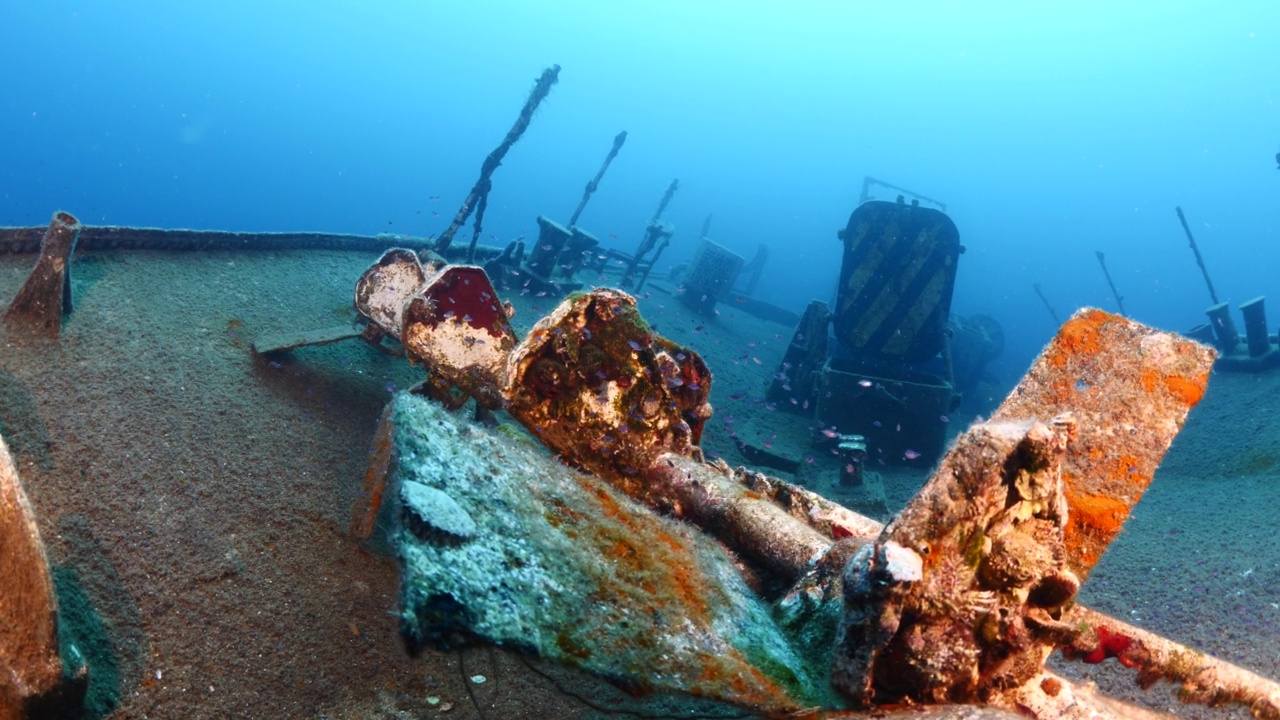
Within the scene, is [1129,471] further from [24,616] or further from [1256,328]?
[1256,328]

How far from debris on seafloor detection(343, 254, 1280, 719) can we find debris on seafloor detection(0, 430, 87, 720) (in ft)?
3.59

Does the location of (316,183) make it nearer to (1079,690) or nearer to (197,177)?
(197,177)

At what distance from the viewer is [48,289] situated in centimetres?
466

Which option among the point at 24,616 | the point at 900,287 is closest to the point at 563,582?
the point at 24,616

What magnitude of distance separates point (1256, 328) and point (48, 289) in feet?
54.8

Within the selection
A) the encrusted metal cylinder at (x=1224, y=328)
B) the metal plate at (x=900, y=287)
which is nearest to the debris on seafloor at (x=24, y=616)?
the metal plate at (x=900, y=287)

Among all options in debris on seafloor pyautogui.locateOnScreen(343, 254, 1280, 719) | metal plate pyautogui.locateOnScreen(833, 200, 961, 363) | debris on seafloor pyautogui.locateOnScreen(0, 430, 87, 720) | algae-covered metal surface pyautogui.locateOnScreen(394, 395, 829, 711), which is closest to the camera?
algae-covered metal surface pyautogui.locateOnScreen(394, 395, 829, 711)

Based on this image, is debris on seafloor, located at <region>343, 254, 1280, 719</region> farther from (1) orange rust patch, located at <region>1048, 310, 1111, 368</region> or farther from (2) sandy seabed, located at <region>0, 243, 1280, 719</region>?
(2) sandy seabed, located at <region>0, 243, 1280, 719</region>

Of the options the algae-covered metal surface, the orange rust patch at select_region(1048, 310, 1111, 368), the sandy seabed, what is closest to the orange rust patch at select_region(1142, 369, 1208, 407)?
the orange rust patch at select_region(1048, 310, 1111, 368)

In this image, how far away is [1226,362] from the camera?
1136 cm

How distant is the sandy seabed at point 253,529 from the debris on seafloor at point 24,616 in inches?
13.3

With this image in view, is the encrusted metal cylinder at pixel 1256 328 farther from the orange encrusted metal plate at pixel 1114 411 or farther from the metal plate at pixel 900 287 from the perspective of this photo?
the orange encrusted metal plate at pixel 1114 411

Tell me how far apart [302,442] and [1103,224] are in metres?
180

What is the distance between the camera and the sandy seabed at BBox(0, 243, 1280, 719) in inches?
105
